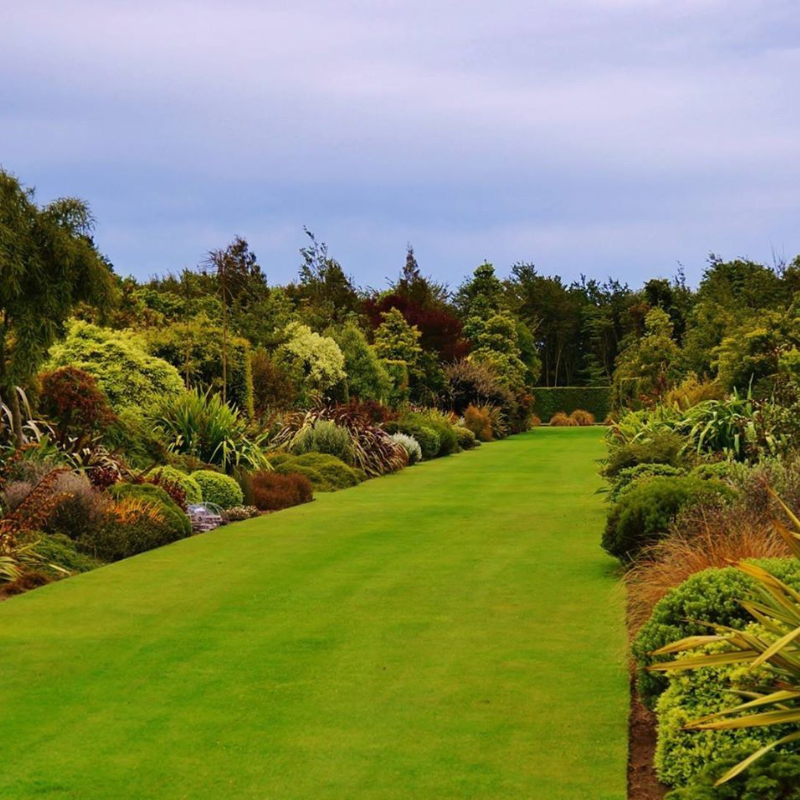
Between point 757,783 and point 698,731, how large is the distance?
774mm

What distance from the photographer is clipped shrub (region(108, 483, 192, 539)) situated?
13.2m

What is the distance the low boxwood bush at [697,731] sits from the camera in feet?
16.4

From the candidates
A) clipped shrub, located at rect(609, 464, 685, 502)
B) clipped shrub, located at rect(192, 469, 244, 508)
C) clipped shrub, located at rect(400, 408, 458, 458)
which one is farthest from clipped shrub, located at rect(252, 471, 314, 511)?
clipped shrub, located at rect(400, 408, 458, 458)

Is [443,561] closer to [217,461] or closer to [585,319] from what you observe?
[217,461]

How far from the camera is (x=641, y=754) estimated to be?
5.84 m

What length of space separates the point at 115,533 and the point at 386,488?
8.17 m

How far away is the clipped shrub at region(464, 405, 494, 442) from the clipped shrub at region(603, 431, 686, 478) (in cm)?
2191

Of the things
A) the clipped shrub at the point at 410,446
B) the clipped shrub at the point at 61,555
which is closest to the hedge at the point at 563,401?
the clipped shrub at the point at 410,446

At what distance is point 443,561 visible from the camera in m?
11.3

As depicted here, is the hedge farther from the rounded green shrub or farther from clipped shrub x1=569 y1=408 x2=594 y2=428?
the rounded green shrub

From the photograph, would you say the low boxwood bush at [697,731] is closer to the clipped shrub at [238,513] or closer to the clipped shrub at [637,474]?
the clipped shrub at [637,474]

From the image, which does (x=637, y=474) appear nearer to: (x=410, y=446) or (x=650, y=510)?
(x=650, y=510)

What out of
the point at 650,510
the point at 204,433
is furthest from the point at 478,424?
the point at 650,510

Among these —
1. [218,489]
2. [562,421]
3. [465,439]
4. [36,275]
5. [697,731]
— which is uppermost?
[36,275]
